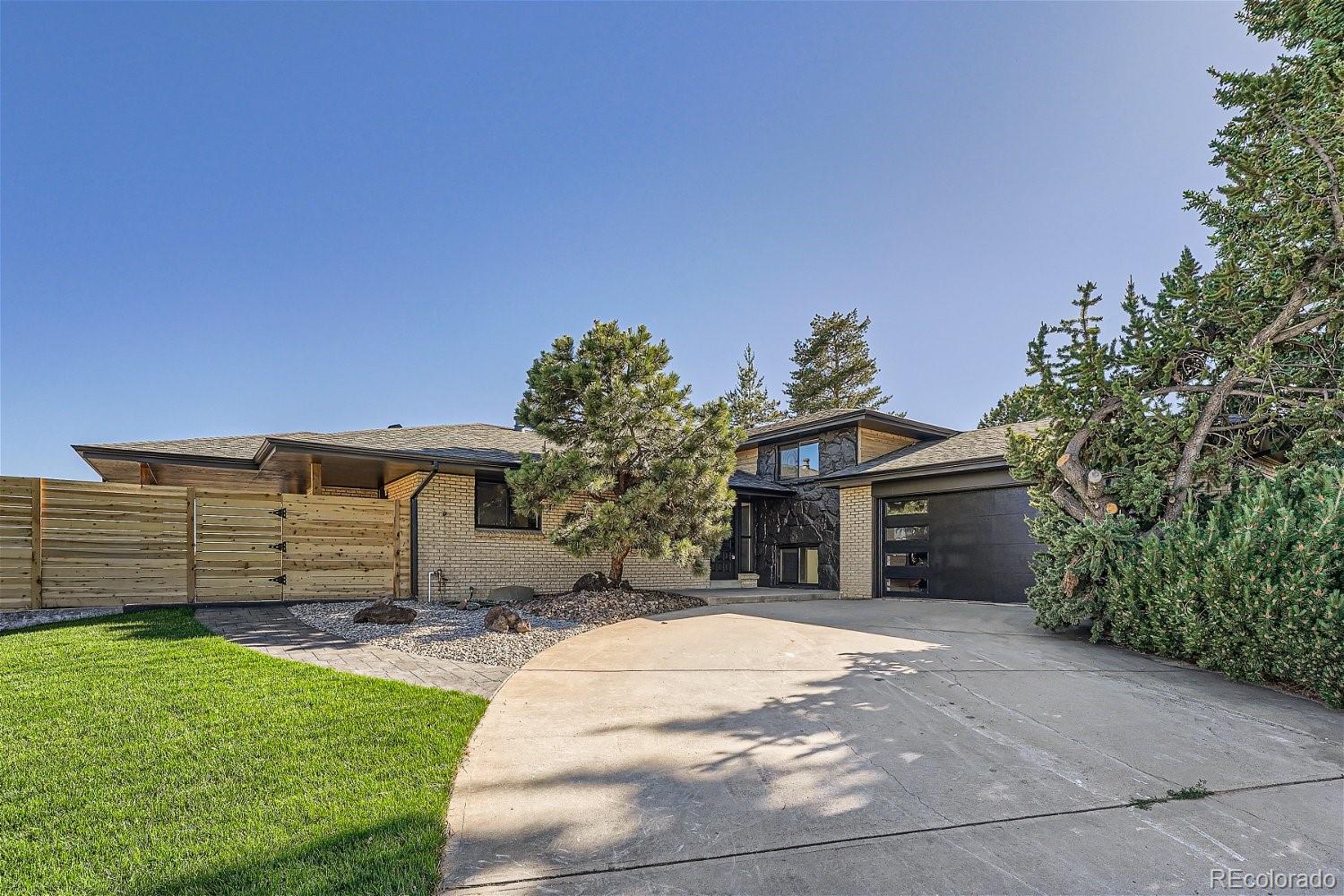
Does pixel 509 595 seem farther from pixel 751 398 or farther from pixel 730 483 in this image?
pixel 751 398

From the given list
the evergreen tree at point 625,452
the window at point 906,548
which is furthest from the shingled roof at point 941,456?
the evergreen tree at point 625,452

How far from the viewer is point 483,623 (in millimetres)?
8375

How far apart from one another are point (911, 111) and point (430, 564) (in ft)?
39.1

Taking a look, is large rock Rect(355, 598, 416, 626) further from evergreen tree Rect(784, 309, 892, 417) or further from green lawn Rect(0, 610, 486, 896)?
evergreen tree Rect(784, 309, 892, 417)

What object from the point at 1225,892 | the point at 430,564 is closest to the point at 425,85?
the point at 430,564

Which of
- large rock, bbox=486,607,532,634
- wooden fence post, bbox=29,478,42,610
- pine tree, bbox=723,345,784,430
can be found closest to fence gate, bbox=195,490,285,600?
wooden fence post, bbox=29,478,42,610

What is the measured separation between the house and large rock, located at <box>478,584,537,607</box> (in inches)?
19.3

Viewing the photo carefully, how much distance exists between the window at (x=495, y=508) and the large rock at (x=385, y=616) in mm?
3360

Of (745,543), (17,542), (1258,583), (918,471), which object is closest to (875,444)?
(918,471)

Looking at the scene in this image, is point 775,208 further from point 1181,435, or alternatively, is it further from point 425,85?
point 1181,435

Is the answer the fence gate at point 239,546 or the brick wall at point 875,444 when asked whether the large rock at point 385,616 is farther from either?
the brick wall at point 875,444

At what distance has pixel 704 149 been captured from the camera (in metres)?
12.1

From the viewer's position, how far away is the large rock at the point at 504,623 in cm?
794

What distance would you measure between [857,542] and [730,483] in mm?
3290
